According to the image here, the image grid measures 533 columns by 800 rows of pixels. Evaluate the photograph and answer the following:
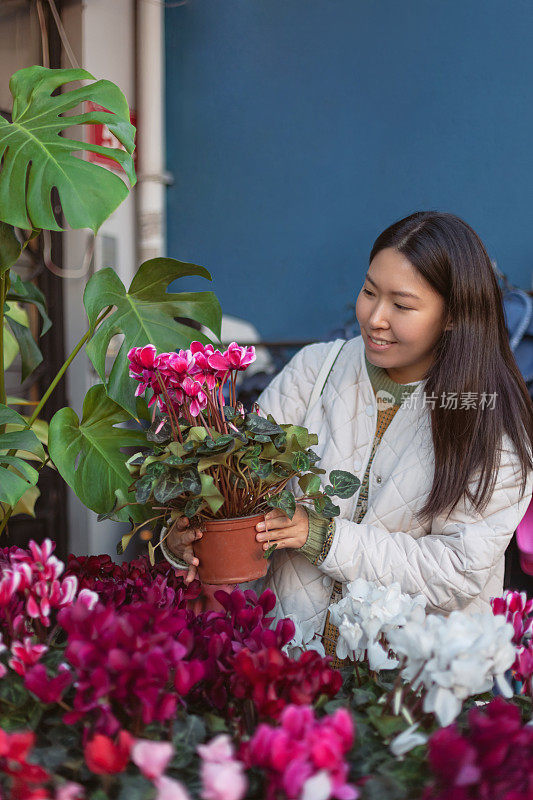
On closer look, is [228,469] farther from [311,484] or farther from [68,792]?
[68,792]

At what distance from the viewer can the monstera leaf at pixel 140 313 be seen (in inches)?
46.8

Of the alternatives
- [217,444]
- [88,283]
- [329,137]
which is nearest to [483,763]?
[217,444]

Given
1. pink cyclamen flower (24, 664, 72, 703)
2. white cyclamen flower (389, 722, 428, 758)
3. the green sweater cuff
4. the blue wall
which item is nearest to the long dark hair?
the green sweater cuff

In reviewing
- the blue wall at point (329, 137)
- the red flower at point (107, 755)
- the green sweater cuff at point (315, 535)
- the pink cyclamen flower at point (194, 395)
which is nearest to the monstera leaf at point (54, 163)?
the pink cyclamen flower at point (194, 395)

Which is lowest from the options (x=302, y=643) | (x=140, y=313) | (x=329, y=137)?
(x=302, y=643)

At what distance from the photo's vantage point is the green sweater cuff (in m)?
1.20

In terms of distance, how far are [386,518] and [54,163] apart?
816 millimetres

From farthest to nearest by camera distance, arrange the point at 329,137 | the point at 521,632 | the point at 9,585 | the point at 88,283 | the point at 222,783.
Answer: the point at 329,137 → the point at 88,283 → the point at 521,632 → the point at 9,585 → the point at 222,783

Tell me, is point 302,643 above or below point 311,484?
below

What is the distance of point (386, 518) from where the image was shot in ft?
4.34

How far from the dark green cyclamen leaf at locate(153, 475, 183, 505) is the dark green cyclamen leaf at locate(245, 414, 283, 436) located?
131 mm

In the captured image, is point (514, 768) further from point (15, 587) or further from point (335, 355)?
point (335, 355)

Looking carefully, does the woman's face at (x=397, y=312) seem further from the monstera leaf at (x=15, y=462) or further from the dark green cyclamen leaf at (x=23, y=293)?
the dark green cyclamen leaf at (x=23, y=293)

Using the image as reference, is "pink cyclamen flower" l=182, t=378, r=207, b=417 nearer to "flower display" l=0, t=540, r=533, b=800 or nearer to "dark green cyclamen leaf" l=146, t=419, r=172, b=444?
"dark green cyclamen leaf" l=146, t=419, r=172, b=444
